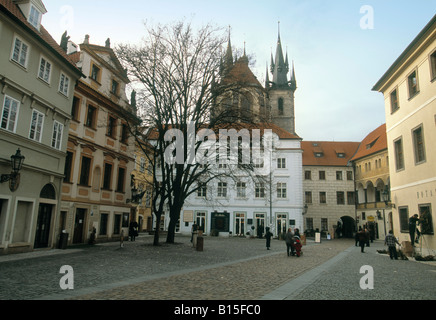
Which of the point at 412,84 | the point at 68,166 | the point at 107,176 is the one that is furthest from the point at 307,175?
the point at 68,166

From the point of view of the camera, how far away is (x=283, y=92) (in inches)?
2766

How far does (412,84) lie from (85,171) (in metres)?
22.8

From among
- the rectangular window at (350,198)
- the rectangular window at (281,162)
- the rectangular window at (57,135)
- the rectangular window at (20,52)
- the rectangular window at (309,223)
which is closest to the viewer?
the rectangular window at (20,52)

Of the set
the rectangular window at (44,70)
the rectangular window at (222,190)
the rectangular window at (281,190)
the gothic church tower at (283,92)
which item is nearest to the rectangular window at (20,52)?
the rectangular window at (44,70)

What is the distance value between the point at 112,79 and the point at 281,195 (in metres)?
29.3

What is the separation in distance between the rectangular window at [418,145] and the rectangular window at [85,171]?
2183 cm

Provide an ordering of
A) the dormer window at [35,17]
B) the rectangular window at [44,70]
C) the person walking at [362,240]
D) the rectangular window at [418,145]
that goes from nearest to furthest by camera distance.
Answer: the dormer window at [35,17]
the rectangular window at [44,70]
the rectangular window at [418,145]
the person walking at [362,240]

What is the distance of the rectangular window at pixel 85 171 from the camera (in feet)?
77.7

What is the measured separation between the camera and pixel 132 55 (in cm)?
2192

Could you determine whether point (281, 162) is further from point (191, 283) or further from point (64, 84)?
point (191, 283)

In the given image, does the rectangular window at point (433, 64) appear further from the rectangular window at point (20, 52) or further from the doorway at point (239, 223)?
the doorway at point (239, 223)

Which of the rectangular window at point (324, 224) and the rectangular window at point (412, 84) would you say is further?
the rectangular window at point (324, 224)

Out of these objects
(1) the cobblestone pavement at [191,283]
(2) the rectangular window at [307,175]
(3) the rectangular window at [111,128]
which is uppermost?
(2) the rectangular window at [307,175]
